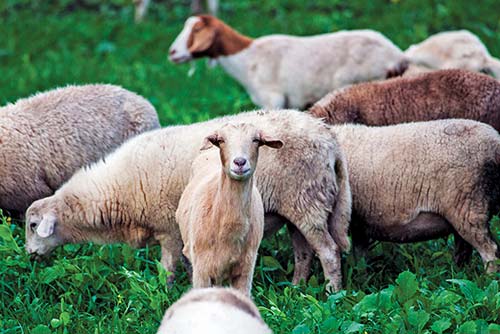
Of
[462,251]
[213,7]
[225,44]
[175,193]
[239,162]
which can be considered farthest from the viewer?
[213,7]

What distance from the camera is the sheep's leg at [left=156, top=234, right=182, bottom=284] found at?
694 cm

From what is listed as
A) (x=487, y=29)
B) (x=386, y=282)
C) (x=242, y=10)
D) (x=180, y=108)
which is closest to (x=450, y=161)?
(x=386, y=282)

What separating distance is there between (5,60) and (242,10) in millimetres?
4247

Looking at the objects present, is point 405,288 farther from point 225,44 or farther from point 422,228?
point 225,44

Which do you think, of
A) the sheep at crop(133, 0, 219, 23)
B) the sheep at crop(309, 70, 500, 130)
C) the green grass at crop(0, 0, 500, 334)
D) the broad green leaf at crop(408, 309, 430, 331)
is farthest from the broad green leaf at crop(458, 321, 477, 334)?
the sheep at crop(133, 0, 219, 23)

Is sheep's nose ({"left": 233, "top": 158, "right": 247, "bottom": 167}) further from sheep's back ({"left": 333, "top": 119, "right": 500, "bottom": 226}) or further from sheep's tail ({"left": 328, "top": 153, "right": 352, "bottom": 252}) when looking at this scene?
sheep's back ({"left": 333, "top": 119, "right": 500, "bottom": 226})

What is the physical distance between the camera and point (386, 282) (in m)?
6.85

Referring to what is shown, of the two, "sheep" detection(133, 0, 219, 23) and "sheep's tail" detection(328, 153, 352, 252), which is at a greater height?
"sheep's tail" detection(328, 153, 352, 252)

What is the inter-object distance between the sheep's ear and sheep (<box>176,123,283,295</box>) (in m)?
1.32

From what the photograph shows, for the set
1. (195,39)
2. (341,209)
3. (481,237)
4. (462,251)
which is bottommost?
(462,251)

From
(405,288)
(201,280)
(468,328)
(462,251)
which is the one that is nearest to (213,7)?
(462,251)

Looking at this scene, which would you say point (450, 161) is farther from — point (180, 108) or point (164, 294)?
point (180, 108)

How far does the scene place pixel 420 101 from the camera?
322 inches

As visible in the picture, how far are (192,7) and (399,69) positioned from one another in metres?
7.41
